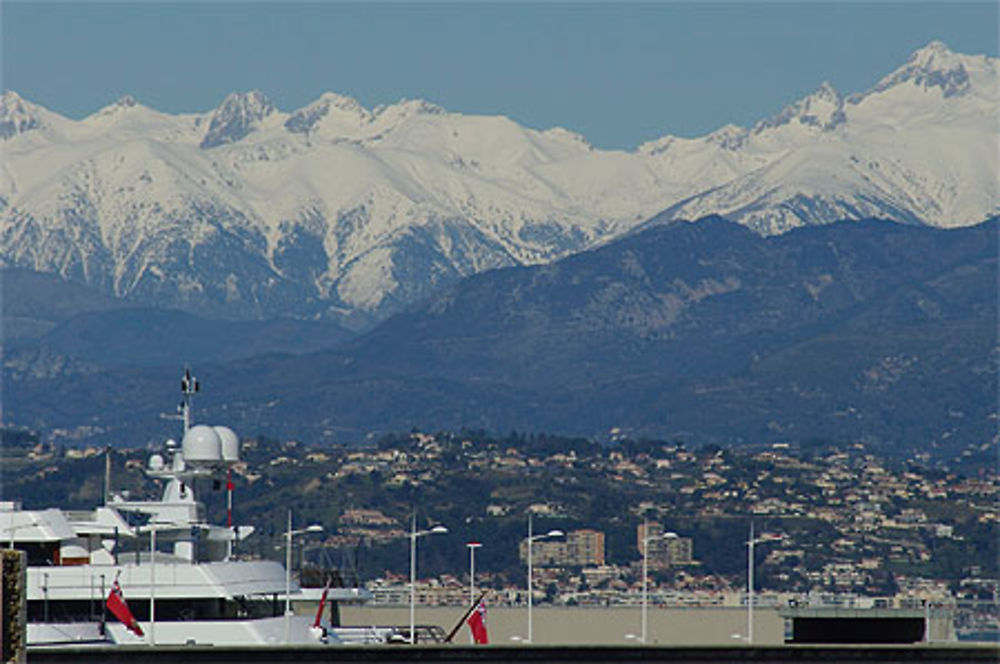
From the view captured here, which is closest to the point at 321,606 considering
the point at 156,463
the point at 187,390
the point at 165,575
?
the point at 156,463

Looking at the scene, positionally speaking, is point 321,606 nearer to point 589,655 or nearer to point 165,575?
point 165,575

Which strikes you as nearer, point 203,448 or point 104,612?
point 104,612

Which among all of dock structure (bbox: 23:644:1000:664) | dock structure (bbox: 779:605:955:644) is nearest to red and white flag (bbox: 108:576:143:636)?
dock structure (bbox: 23:644:1000:664)

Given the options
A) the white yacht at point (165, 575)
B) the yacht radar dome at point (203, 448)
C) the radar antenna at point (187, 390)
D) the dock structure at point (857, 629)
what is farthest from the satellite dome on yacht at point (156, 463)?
the dock structure at point (857, 629)

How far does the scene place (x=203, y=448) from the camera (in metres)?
105

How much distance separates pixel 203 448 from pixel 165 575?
7.82 m

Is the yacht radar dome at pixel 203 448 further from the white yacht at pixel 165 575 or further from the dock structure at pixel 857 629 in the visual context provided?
the dock structure at pixel 857 629

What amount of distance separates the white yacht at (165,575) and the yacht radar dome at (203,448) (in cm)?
3

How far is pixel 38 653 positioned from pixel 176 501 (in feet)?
125

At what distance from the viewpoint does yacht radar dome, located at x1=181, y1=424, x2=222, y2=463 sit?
105250 mm

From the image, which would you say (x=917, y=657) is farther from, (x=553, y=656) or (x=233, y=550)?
(x=233, y=550)

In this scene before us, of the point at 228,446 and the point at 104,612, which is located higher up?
the point at 228,446

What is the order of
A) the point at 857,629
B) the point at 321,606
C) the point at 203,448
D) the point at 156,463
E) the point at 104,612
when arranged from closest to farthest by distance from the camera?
the point at 857,629 < the point at 104,612 < the point at 203,448 < the point at 156,463 < the point at 321,606

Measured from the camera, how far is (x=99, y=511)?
105m
